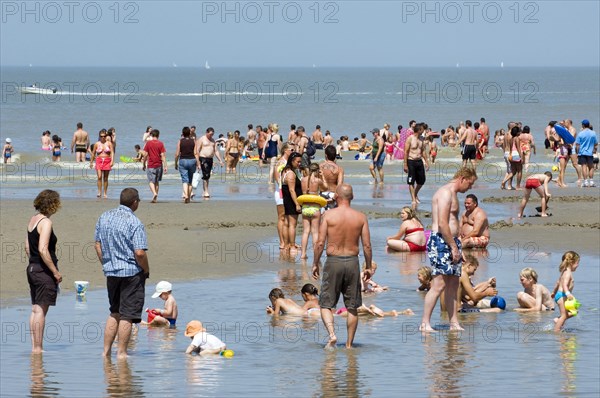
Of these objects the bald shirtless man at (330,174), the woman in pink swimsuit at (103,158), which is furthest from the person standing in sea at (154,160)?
the bald shirtless man at (330,174)

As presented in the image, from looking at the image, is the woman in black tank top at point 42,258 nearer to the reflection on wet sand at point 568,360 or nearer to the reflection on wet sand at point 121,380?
the reflection on wet sand at point 121,380

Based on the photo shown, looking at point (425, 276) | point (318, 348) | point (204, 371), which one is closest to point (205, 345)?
point (204, 371)

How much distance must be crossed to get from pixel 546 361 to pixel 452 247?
1.48 metres

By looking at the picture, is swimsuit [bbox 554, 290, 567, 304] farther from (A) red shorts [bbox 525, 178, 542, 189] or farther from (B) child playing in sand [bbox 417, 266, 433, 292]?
(A) red shorts [bbox 525, 178, 542, 189]

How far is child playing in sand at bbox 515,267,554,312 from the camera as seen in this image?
12.1 m

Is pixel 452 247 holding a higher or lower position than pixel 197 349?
higher

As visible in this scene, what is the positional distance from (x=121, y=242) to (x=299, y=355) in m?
1.96

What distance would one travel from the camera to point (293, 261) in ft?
51.3

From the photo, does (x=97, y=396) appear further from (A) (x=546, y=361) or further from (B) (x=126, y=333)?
(A) (x=546, y=361)

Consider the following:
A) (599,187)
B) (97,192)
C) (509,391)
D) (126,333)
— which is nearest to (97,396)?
(126,333)

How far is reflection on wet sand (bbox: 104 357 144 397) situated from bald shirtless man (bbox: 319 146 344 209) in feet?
21.0

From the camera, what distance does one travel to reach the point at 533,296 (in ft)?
40.0

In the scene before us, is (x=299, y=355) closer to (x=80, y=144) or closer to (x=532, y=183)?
(x=532, y=183)

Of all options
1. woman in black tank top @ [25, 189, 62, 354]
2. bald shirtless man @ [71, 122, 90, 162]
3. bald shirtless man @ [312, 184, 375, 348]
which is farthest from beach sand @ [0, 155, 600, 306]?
bald shirtless man @ [71, 122, 90, 162]
